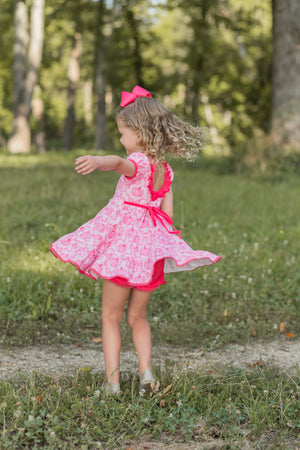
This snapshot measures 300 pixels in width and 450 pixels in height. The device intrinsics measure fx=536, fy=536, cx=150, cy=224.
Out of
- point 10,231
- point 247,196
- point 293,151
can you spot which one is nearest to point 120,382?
point 10,231

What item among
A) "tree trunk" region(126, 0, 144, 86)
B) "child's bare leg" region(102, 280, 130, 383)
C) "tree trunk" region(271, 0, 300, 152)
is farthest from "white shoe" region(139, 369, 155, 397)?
"tree trunk" region(126, 0, 144, 86)

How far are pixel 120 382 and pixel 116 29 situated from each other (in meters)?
19.6

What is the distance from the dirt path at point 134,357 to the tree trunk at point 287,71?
351 inches

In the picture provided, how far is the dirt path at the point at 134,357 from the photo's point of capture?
407 cm

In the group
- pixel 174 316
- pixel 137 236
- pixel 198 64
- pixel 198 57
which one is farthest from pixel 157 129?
pixel 198 64

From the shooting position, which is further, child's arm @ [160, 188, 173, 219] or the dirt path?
the dirt path

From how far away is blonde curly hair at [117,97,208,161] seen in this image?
3.41 meters

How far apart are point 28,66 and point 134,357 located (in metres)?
17.5

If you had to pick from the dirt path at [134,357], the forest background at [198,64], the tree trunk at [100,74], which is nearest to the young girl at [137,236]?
the dirt path at [134,357]

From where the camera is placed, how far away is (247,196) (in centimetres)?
962

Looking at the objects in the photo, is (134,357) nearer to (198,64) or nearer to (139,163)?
(139,163)

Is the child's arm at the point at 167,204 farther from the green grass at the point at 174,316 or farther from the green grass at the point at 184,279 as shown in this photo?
the green grass at the point at 184,279

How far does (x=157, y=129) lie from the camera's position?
3.40 metres

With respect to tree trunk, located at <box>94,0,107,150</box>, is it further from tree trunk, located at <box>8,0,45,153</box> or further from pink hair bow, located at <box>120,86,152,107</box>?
pink hair bow, located at <box>120,86,152,107</box>
